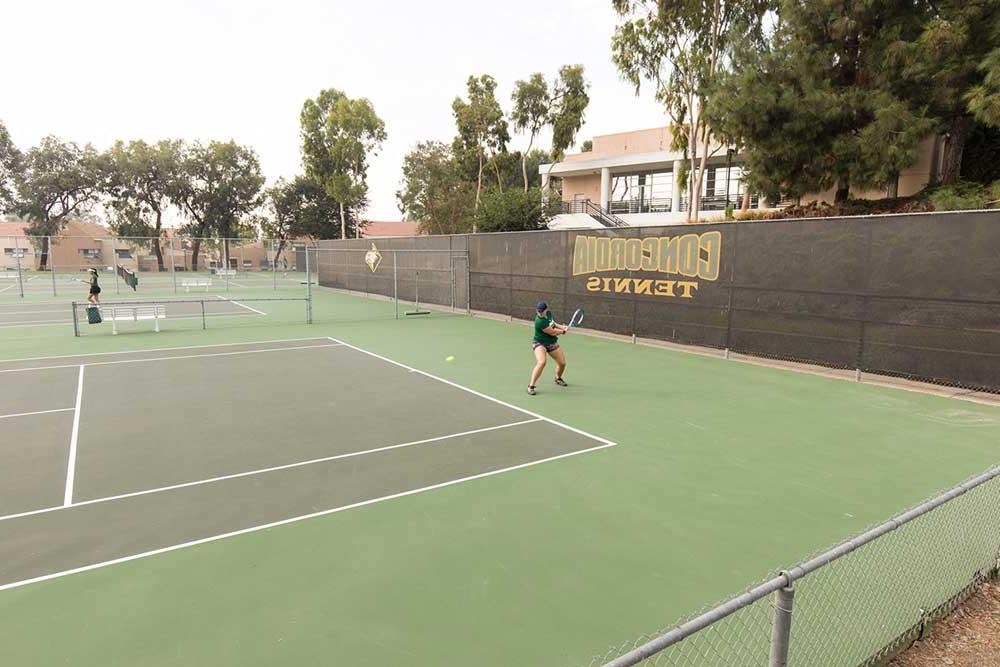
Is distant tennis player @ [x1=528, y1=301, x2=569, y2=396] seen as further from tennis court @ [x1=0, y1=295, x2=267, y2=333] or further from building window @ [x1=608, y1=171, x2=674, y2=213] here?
building window @ [x1=608, y1=171, x2=674, y2=213]

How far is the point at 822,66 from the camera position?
61.6 ft

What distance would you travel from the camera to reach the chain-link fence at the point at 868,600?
354 centimetres

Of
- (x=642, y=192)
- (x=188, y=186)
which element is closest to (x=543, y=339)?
(x=642, y=192)

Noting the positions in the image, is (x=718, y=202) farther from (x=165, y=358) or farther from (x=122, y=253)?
(x=122, y=253)

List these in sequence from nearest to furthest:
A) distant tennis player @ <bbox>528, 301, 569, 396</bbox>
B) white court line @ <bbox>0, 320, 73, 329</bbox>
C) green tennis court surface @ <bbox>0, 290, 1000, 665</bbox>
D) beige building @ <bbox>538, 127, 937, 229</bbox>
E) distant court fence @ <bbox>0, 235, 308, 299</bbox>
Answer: green tennis court surface @ <bbox>0, 290, 1000, 665</bbox>, distant tennis player @ <bbox>528, 301, 569, 396</bbox>, white court line @ <bbox>0, 320, 73, 329</bbox>, distant court fence @ <bbox>0, 235, 308, 299</bbox>, beige building @ <bbox>538, 127, 937, 229</bbox>

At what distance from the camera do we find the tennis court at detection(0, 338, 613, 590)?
528cm

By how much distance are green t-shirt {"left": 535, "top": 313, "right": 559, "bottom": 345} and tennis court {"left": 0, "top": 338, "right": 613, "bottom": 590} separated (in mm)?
1519

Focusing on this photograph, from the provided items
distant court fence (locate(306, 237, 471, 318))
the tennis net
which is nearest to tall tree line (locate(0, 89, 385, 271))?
distant court fence (locate(306, 237, 471, 318))

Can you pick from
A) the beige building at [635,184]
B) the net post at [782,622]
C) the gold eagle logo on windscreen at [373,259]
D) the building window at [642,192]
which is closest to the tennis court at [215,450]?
the net post at [782,622]

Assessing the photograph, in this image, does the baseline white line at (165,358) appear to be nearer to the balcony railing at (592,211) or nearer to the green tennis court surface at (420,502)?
the green tennis court surface at (420,502)

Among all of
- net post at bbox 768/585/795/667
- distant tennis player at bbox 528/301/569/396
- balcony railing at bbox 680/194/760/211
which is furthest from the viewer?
balcony railing at bbox 680/194/760/211

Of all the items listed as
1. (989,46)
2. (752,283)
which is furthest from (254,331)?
(989,46)

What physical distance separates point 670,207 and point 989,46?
20838 millimetres

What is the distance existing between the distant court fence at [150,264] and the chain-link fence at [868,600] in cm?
3160
